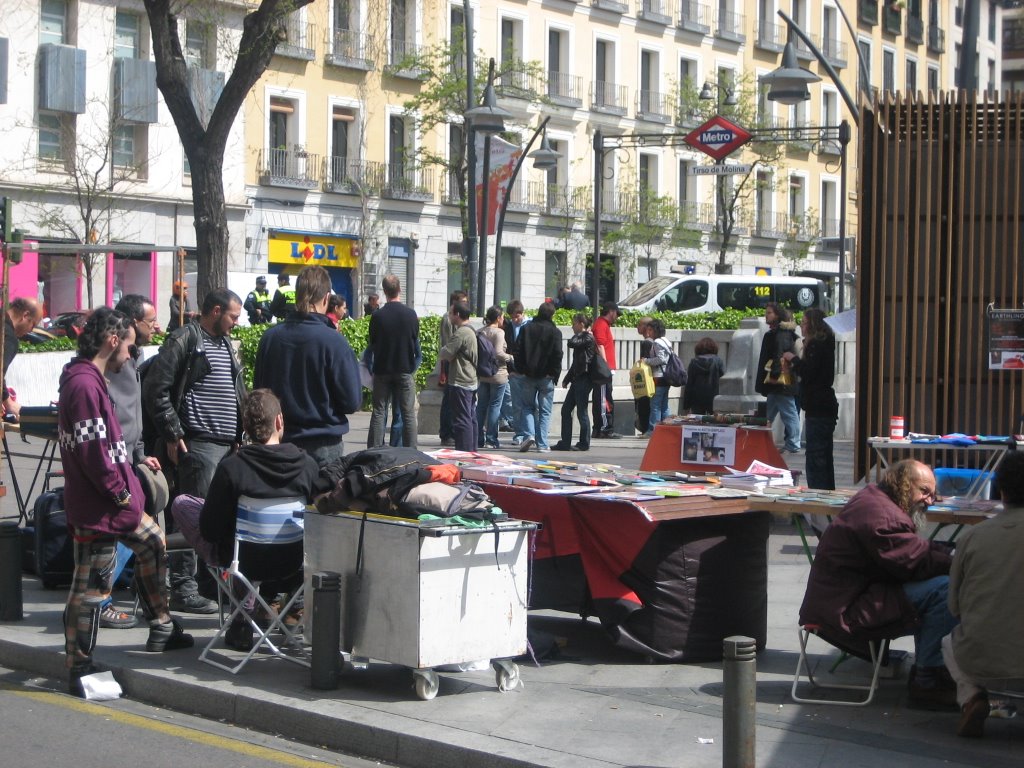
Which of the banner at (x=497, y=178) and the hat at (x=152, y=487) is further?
the banner at (x=497, y=178)

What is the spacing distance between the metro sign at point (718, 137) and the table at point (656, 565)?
50.2ft

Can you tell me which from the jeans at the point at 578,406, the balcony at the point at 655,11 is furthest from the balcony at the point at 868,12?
the jeans at the point at 578,406

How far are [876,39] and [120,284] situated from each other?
117 feet

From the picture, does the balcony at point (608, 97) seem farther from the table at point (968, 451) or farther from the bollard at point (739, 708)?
the bollard at point (739, 708)

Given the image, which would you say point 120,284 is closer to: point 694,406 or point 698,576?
point 694,406

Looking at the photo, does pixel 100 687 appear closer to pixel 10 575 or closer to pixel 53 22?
pixel 10 575

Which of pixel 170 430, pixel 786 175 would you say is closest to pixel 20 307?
pixel 170 430

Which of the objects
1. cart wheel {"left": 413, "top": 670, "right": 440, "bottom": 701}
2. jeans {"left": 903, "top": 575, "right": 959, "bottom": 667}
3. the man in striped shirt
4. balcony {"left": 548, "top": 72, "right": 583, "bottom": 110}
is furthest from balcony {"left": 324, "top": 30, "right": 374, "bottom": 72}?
jeans {"left": 903, "top": 575, "right": 959, "bottom": 667}

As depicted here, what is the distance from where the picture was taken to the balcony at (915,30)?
6216cm

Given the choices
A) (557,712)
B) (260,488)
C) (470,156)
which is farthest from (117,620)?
(470,156)

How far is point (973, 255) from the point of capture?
37.4 ft

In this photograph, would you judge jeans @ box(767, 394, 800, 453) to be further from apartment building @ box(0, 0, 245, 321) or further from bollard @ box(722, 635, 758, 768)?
apartment building @ box(0, 0, 245, 321)

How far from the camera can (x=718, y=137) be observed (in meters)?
23.0

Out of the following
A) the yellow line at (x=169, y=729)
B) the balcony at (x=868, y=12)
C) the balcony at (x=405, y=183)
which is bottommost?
the yellow line at (x=169, y=729)
